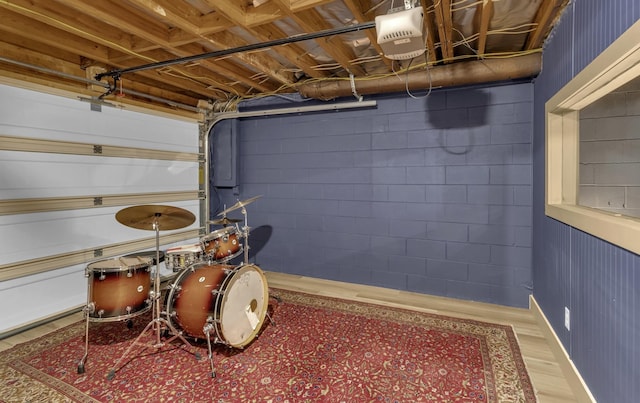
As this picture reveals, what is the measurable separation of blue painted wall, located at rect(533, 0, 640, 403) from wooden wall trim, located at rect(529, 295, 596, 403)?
0.13 feet

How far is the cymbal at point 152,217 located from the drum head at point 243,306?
1.89ft

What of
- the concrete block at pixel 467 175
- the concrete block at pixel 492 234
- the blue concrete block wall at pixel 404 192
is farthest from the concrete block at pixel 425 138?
the concrete block at pixel 492 234

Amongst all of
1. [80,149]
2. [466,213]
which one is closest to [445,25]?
[466,213]

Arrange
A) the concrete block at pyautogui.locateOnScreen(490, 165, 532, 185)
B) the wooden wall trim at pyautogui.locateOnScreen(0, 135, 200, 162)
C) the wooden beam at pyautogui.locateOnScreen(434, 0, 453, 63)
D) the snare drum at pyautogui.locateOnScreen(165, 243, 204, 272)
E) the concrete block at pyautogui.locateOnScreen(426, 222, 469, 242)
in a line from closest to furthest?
the wooden beam at pyautogui.locateOnScreen(434, 0, 453, 63) → the snare drum at pyautogui.locateOnScreen(165, 243, 204, 272) → the wooden wall trim at pyautogui.locateOnScreen(0, 135, 200, 162) → the concrete block at pyautogui.locateOnScreen(490, 165, 532, 185) → the concrete block at pyautogui.locateOnScreen(426, 222, 469, 242)

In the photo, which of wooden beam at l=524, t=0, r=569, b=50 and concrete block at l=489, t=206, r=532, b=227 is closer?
wooden beam at l=524, t=0, r=569, b=50

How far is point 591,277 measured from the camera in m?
1.72

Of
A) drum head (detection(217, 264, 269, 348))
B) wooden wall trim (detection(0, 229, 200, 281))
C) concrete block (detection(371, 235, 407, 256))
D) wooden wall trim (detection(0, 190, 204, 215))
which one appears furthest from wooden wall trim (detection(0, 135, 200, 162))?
→ concrete block (detection(371, 235, 407, 256))

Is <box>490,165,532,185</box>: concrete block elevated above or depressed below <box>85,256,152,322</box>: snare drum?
above

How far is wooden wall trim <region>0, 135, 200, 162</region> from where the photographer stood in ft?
8.78

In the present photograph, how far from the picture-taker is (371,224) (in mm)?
3729

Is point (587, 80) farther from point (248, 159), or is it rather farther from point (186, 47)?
point (248, 159)

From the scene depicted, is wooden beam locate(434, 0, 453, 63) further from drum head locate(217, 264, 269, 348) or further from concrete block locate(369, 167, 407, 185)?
drum head locate(217, 264, 269, 348)

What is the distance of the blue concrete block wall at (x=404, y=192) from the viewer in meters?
3.13

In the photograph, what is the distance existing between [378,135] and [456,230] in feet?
4.41
